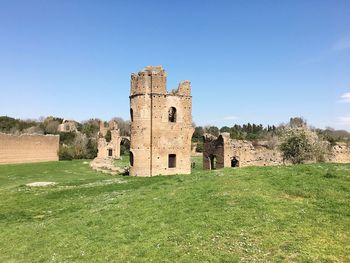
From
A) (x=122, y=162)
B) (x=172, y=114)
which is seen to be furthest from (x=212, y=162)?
(x=122, y=162)

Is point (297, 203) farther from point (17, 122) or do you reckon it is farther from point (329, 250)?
point (17, 122)

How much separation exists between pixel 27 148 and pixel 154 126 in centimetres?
3805

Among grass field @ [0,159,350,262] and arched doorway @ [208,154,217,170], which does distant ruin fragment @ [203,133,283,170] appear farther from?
grass field @ [0,159,350,262]

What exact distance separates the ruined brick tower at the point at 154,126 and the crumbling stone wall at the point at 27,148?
108 ft

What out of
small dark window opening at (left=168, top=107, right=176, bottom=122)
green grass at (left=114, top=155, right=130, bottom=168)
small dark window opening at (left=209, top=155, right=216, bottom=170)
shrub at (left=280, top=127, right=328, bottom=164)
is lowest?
green grass at (left=114, top=155, right=130, bottom=168)

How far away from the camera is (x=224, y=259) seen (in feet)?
31.0

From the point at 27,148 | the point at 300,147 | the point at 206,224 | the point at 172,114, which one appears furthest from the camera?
the point at 27,148

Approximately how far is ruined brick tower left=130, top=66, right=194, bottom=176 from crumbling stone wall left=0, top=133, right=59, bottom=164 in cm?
3294

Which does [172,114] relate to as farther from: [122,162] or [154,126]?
[122,162]

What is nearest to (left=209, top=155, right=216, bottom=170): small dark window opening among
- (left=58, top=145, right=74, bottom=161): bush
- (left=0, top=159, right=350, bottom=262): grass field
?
(left=0, top=159, right=350, bottom=262): grass field

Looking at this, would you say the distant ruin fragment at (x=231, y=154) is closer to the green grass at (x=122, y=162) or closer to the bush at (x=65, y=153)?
the green grass at (x=122, y=162)

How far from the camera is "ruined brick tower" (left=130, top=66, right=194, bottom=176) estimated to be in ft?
112

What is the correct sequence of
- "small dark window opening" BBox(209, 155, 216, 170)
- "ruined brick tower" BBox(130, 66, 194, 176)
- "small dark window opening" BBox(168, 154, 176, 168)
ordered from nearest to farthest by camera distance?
"ruined brick tower" BBox(130, 66, 194, 176), "small dark window opening" BBox(168, 154, 176, 168), "small dark window opening" BBox(209, 155, 216, 170)

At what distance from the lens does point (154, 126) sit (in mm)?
34344
